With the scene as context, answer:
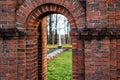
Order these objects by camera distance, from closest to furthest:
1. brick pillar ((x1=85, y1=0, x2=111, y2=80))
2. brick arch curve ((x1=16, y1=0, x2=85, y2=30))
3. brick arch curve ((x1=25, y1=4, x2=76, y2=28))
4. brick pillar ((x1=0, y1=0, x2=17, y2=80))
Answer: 1. brick pillar ((x1=85, y1=0, x2=111, y2=80))
2. brick arch curve ((x1=16, y1=0, x2=85, y2=30))
3. brick arch curve ((x1=25, y1=4, x2=76, y2=28))
4. brick pillar ((x1=0, y1=0, x2=17, y2=80))

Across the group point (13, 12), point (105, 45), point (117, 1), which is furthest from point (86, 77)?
point (13, 12)

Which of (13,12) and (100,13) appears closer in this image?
(100,13)

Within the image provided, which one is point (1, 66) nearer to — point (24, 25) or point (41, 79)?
point (24, 25)

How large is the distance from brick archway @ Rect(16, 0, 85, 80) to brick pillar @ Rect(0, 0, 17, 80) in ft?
0.67

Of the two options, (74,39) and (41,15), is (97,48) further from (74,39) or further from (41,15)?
(41,15)

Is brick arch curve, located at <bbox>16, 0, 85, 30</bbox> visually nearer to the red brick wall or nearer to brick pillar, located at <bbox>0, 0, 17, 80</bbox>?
the red brick wall

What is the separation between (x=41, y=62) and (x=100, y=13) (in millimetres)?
2899

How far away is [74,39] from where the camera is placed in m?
5.84

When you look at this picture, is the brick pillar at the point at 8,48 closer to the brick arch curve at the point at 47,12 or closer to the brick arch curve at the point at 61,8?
the brick arch curve at the point at 61,8

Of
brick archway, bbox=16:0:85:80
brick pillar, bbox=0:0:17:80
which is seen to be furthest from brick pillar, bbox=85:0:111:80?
brick pillar, bbox=0:0:17:80

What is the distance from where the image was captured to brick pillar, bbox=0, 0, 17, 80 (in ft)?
19.6

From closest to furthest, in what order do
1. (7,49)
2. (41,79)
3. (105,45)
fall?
(105,45)
(7,49)
(41,79)

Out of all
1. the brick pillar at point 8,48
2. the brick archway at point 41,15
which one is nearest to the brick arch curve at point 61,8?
the brick archway at point 41,15

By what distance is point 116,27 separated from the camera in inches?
217
